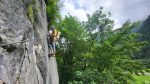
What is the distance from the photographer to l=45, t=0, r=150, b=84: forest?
45.3 m

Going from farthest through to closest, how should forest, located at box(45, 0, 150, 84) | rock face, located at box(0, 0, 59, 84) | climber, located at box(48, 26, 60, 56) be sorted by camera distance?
1. forest, located at box(45, 0, 150, 84)
2. climber, located at box(48, 26, 60, 56)
3. rock face, located at box(0, 0, 59, 84)

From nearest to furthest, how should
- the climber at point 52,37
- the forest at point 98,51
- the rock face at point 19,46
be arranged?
the rock face at point 19,46
the climber at point 52,37
the forest at point 98,51

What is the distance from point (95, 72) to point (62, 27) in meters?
12.6

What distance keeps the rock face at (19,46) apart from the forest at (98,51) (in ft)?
49.0

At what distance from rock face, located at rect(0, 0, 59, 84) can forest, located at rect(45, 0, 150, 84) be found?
1493cm

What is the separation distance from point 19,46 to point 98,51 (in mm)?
29183

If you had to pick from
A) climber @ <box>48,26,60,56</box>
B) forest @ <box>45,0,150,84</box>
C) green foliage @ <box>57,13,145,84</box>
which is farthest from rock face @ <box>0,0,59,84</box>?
green foliage @ <box>57,13,145,84</box>

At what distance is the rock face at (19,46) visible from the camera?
1864 cm

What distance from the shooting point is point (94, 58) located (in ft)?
159

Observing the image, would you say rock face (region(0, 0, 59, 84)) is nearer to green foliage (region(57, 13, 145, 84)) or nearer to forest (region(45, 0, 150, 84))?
forest (region(45, 0, 150, 84))

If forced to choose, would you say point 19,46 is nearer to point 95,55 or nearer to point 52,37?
point 52,37

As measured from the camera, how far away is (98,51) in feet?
159

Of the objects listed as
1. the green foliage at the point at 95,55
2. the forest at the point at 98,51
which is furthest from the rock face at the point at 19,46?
the green foliage at the point at 95,55

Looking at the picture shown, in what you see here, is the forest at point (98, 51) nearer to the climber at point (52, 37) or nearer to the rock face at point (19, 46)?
the climber at point (52, 37)
